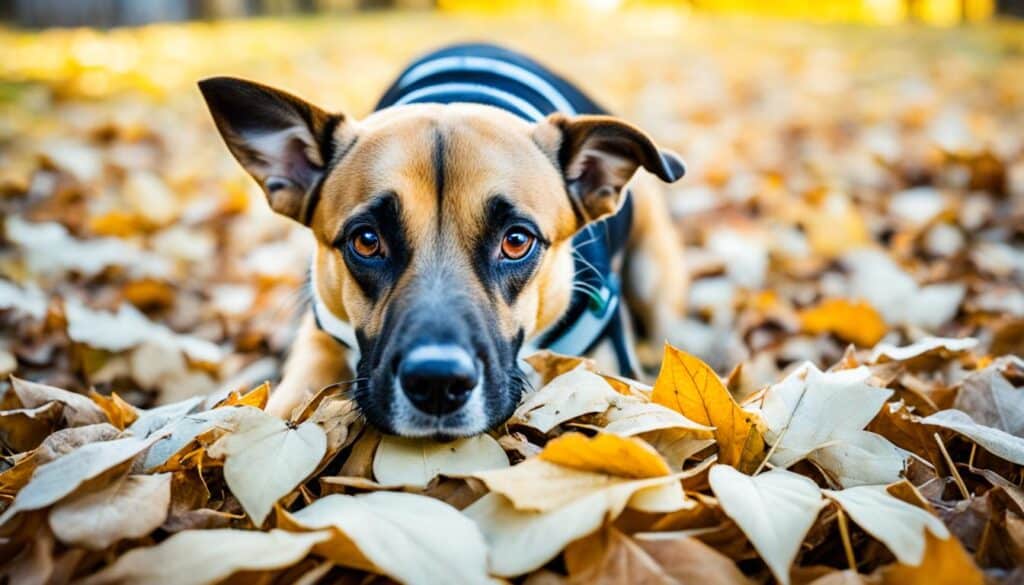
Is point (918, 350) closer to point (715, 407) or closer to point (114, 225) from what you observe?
point (715, 407)

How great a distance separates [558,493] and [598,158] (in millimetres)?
1613

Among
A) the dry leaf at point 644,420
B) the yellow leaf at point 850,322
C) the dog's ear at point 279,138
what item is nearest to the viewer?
the dry leaf at point 644,420

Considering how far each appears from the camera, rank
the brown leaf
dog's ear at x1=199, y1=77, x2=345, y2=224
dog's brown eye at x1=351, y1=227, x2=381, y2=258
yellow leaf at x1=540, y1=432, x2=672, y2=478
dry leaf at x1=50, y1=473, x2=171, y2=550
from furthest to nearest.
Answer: dog's ear at x1=199, y1=77, x2=345, y2=224 → dog's brown eye at x1=351, y1=227, x2=381, y2=258 → the brown leaf → yellow leaf at x1=540, y1=432, x2=672, y2=478 → dry leaf at x1=50, y1=473, x2=171, y2=550

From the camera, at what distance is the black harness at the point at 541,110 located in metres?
3.49

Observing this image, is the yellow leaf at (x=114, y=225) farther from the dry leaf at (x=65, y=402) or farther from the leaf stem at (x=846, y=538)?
the leaf stem at (x=846, y=538)

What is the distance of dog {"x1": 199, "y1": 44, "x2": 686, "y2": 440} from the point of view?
2.39 m

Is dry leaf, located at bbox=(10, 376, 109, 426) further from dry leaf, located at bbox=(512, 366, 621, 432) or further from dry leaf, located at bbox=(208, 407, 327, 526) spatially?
dry leaf, located at bbox=(512, 366, 621, 432)

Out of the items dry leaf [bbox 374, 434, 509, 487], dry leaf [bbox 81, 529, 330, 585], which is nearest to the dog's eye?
dry leaf [bbox 374, 434, 509, 487]

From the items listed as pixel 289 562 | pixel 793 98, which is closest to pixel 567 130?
pixel 289 562

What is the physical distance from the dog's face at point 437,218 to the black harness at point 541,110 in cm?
13

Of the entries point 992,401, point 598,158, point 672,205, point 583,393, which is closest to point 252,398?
point 583,393

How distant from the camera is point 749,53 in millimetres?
12984

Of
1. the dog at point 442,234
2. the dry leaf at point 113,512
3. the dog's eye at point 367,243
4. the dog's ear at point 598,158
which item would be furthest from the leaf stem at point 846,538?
the dog's eye at point 367,243

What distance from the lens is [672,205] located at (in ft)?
19.8
